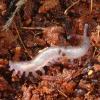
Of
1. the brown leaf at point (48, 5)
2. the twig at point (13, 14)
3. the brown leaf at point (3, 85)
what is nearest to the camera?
the brown leaf at point (3, 85)

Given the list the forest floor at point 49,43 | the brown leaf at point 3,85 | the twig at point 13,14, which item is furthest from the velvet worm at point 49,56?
the twig at point 13,14

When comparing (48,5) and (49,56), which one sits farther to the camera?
(48,5)

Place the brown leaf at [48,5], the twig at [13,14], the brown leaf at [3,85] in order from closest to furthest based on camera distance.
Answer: the brown leaf at [3,85] < the twig at [13,14] < the brown leaf at [48,5]

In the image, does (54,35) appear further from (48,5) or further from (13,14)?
(13,14)

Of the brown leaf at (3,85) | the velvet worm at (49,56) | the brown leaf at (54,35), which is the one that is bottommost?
the brown leaf at (3,85)

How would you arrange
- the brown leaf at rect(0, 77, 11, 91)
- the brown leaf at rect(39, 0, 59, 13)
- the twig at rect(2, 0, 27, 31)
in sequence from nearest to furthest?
1. the brown leaf at rect(0, 77, 11, 91)
2. the twig at rect(2, 0, 27, 31)
3. the brown leaf at rect(39, 0, 59, 13)

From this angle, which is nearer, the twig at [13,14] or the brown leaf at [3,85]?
the brown leaf at [3,85]

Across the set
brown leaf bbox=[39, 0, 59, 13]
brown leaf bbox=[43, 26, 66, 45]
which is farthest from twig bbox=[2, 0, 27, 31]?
brown leaf bbox=[43, 26, 66, 45]

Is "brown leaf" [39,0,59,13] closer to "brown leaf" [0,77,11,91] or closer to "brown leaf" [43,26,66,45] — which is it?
"brown leaf" [43,26,66,45]

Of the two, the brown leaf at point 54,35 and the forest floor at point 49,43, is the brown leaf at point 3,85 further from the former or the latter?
the brown leaf at point 54,35

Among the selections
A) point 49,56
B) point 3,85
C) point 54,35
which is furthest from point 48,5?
point 3,85
